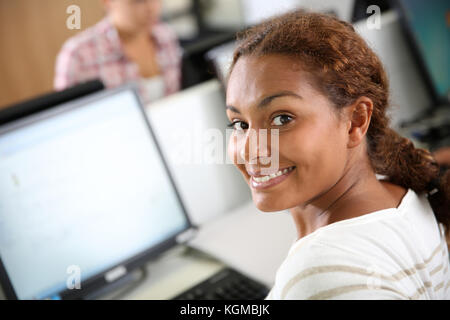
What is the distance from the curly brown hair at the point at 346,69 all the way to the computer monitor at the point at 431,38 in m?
1.10

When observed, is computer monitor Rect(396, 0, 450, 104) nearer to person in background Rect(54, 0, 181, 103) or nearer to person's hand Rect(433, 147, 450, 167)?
person's hand Rect(433, 147, 450, 167)

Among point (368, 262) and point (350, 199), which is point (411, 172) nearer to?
point (350, 199)

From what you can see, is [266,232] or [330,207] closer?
[330,207]

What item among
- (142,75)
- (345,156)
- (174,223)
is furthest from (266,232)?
(142,75)

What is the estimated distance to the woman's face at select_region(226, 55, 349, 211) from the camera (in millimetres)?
676

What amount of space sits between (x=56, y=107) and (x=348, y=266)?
0.82 metres

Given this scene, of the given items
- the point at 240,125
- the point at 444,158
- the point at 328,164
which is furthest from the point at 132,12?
the point at 328,164

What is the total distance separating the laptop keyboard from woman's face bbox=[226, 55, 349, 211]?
0.38m

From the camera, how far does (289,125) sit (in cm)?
68

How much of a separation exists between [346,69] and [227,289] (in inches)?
24.1

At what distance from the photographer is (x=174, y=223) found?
125 centimetres

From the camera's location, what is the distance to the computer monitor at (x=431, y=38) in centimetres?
183

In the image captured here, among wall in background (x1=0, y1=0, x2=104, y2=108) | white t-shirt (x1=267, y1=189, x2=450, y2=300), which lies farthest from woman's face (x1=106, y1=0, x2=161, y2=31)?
white t-shirt (x1=267, y1=189, x2=450, y2=300)
